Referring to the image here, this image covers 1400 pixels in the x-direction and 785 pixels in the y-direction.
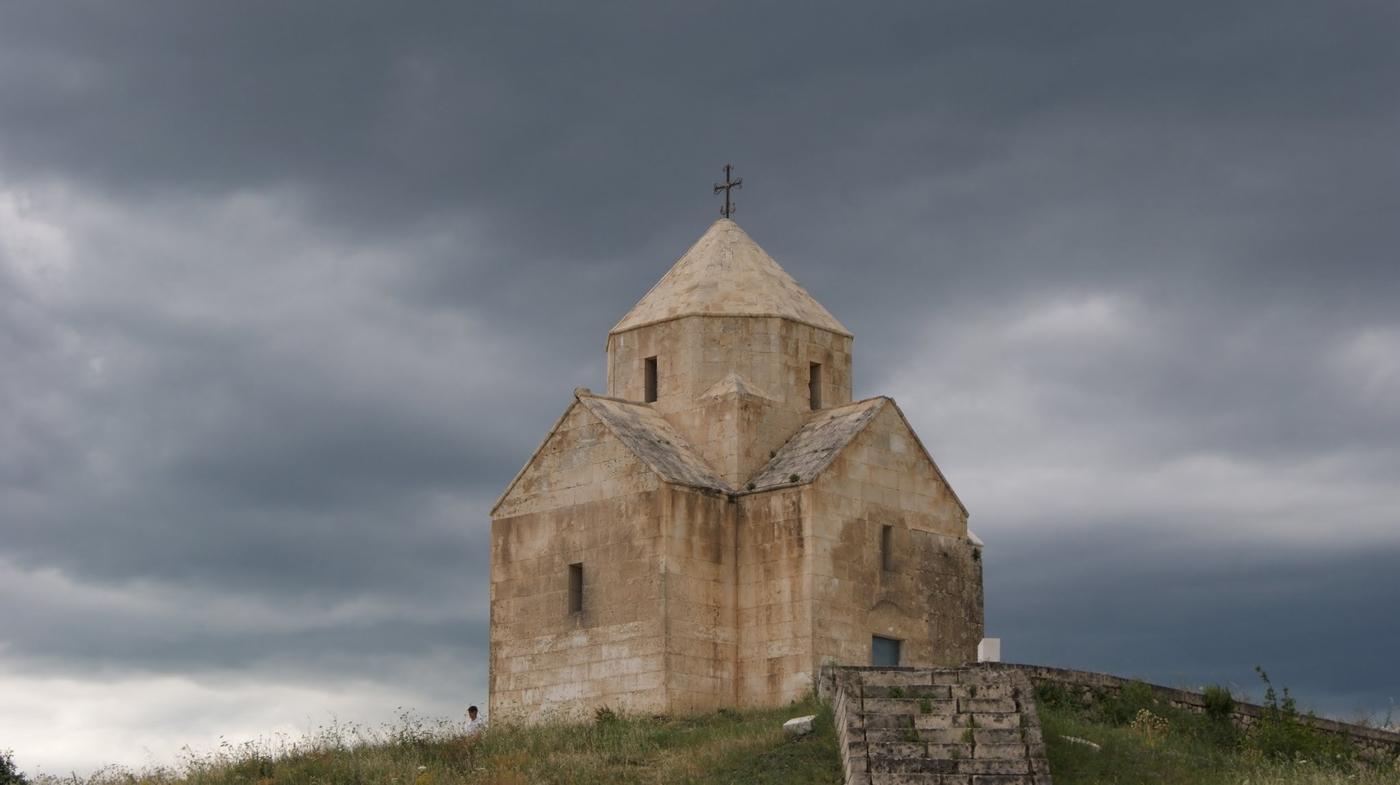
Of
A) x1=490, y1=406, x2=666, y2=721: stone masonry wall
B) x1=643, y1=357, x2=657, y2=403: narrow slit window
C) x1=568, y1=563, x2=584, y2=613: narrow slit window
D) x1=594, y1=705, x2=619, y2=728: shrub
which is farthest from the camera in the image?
x1=643, y1=357, x2=657, y2=403: narrow slit window

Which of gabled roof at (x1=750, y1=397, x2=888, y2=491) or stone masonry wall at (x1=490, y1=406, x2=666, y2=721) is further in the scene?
gabled roof at (x1=750, y1=397, x2=888, y2=491)

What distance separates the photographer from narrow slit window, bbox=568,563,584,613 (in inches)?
1176

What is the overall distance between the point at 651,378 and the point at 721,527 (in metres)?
3.78

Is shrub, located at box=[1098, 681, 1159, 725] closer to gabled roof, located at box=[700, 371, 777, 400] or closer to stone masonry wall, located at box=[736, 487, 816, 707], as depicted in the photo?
stone masonry wall, located at box=[736, 487, 816, 707]

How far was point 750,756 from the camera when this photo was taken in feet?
72.5

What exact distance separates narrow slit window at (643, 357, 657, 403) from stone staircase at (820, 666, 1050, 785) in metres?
10.1

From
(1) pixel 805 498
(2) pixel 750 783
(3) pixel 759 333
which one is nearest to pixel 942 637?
(1) pixel 805 498

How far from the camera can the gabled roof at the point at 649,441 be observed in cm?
2931

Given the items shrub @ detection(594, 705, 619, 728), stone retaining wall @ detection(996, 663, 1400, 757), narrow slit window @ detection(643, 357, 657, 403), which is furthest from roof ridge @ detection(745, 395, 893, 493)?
stone retaining wall @ detection(996, 663, 1400, 757)

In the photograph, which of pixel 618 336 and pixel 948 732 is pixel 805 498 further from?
pixel 948 732

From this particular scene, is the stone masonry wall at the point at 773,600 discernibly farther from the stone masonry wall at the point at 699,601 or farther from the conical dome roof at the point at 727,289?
the conical dome roof at the point at 727,289

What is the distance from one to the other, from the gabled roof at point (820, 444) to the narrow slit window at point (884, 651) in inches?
113

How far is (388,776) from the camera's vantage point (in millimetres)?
22844

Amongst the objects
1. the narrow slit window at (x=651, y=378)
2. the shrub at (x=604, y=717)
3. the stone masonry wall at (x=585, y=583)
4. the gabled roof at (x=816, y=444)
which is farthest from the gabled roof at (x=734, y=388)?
the shrub at (x=604, y=717)
